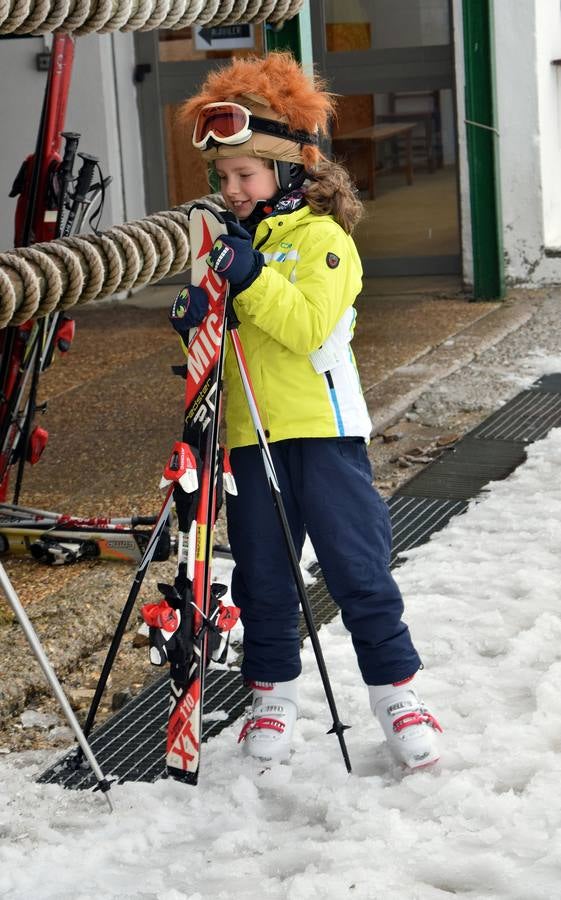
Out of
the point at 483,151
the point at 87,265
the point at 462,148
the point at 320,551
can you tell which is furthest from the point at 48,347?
the point at 462,148

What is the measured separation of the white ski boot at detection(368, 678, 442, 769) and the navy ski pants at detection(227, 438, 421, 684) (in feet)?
0.13

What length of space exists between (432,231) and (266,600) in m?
7.71

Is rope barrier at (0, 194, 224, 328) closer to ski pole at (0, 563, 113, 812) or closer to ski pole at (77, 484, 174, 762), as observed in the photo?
ski pole at (77, 484, 174, 762)

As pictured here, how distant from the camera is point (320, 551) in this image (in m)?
3.45

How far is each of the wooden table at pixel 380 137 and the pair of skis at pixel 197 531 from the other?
7559mm

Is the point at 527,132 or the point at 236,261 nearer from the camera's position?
the point at 236,261

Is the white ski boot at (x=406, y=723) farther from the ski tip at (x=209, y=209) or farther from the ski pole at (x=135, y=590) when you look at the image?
the ski tip at (x=209, y=209)

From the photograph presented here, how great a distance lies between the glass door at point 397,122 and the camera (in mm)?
10391

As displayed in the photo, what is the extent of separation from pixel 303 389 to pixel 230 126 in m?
0.66

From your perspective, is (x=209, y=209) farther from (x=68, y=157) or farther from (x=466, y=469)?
(x=466, y=469)

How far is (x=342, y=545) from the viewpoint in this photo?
134 inches

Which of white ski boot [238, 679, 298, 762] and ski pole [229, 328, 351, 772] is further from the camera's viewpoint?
white ski boot [238, 679, 298, 762]

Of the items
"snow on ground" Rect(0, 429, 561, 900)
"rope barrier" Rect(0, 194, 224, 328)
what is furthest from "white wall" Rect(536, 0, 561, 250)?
"snow on ground" Rect(0, 429, 561, 900)

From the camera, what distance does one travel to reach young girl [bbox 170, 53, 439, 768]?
11.0 ft
